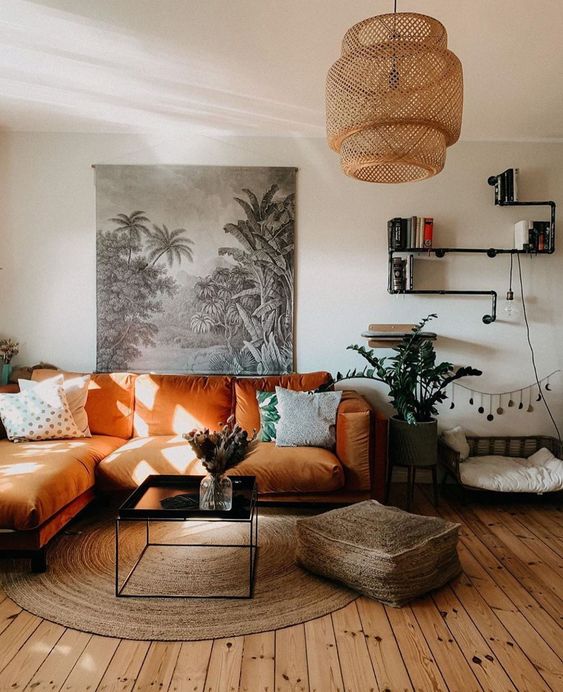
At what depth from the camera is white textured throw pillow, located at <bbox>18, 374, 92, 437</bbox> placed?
12.1ft

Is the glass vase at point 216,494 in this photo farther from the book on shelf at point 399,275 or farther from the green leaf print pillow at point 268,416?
the book on shelf at point 399,275

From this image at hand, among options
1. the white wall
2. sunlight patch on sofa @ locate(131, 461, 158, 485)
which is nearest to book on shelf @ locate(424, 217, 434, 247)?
the white wall

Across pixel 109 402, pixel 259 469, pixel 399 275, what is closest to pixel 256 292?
pixel 399 275

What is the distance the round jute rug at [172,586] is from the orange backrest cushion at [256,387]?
0.83 meters

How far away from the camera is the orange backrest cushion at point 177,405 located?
3826 mm

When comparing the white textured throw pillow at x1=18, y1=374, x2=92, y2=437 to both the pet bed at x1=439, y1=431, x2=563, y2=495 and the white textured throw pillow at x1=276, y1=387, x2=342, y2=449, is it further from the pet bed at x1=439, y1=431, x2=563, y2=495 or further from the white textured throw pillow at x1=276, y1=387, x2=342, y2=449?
the pet bed at x1=439, y1=431, x2=563, y2=495

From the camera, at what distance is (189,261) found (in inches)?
165

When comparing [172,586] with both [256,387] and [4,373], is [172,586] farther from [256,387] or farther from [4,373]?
[4,373]

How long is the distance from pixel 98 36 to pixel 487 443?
3.71m

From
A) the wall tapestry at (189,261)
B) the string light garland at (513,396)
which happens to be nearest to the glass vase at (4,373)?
the wall tapestry at (189,261)

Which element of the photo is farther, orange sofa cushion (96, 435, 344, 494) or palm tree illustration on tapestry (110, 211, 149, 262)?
palm tree illustration on tapestry (110, 211, 149, 262)

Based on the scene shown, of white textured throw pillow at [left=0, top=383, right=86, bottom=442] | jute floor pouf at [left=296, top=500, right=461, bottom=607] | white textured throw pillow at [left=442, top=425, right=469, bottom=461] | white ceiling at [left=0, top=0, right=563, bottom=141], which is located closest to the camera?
jute floor pouf at [left=296, top=500, right=461, bottom=607]

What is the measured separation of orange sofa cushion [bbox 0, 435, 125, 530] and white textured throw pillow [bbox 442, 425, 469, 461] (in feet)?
7.74

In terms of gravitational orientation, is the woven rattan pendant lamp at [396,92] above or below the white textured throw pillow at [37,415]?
above
